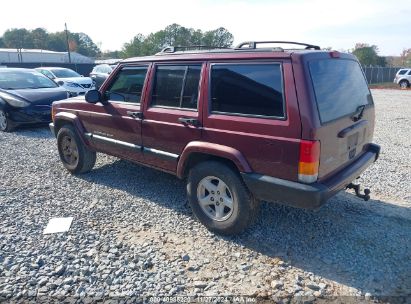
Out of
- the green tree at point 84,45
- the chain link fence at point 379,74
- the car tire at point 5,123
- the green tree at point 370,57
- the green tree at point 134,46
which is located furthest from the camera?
the green tree at point 84,45

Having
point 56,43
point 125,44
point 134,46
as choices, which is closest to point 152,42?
point 134,46

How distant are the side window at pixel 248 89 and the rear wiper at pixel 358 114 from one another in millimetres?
995

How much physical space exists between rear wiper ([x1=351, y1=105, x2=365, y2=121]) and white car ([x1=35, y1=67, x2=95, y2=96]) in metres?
11.4

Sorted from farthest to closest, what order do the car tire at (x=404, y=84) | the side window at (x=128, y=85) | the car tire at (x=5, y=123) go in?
1. the car tire at (x=404, y=84)
2. the car tire at (x=5, y=123)
3. the side window at (x=128, y=85)

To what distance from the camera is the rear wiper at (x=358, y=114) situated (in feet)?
11.4

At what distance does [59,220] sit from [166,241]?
1413mm

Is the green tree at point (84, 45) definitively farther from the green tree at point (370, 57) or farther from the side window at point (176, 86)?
the side window at point (176, 86)

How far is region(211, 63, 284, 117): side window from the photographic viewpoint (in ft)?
9.94

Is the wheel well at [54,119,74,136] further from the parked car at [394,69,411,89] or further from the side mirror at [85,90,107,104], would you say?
the parked car at [394,69,411,89]

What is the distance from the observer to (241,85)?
10.7 ft

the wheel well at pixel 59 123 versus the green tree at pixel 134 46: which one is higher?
the green tree at pixel 134 46

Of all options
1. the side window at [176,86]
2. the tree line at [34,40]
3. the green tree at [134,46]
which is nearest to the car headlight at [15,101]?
the side window at [176,86]

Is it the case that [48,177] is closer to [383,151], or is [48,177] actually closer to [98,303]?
[98,303]

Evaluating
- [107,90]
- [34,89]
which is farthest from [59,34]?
[107,90]
